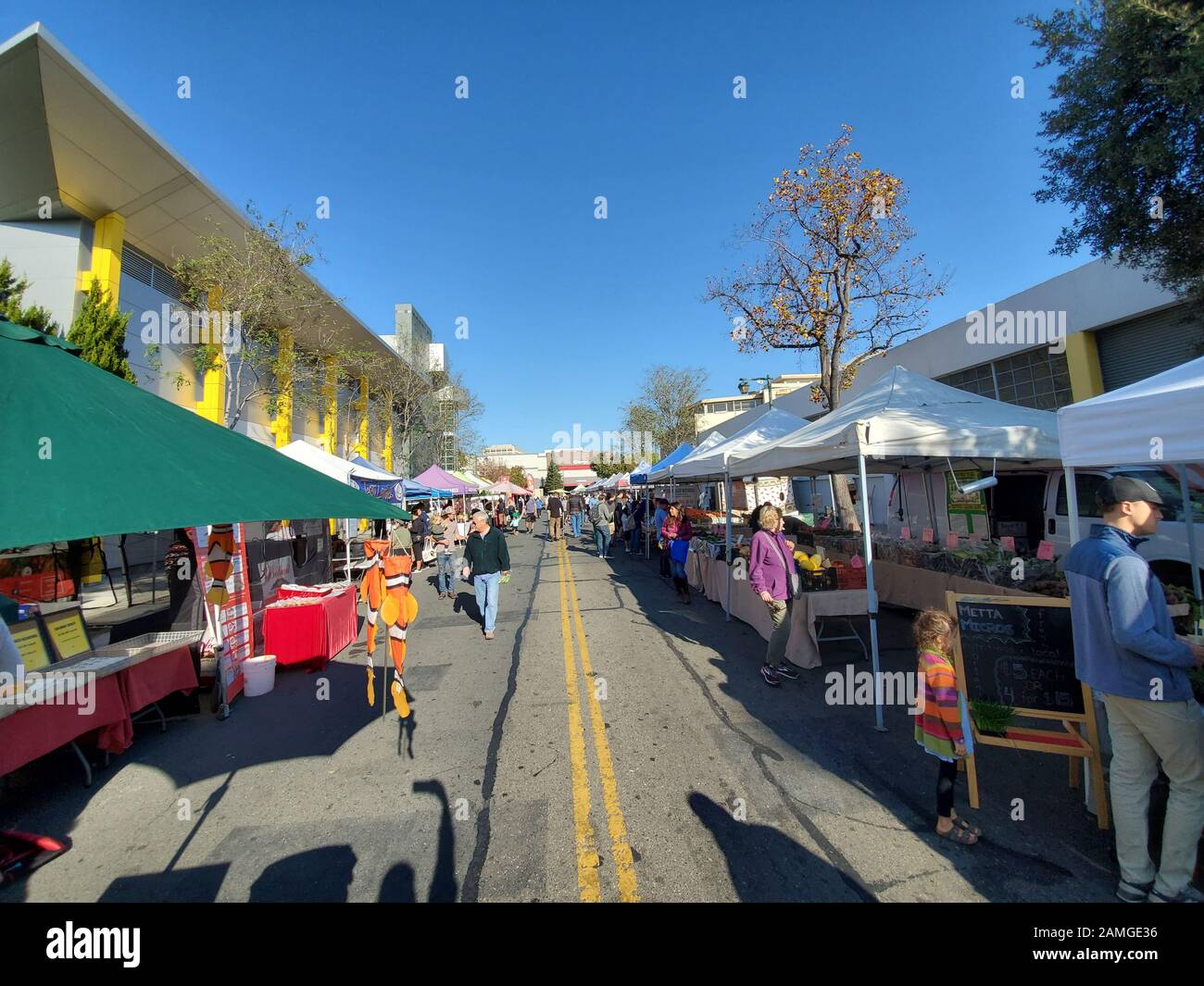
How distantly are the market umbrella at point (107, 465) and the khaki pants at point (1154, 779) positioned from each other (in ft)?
14.1

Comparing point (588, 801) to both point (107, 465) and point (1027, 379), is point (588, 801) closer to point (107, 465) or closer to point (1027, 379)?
point (107, 465)

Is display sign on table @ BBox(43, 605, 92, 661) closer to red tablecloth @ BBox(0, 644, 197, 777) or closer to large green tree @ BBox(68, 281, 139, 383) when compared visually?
red tablecloth @ BBox(0, 644, 197, 777)

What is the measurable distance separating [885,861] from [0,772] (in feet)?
17.8

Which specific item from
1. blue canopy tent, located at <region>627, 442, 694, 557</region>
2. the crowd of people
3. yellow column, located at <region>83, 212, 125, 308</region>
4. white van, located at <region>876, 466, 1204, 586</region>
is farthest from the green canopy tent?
yellow column, located at <region>83, 212, 125, 308</region>

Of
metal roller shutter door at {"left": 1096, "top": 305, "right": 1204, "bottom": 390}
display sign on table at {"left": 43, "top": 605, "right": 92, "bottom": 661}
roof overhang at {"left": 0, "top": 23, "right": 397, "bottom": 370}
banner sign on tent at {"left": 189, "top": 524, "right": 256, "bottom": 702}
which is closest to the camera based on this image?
display sign on table at {"left": 43, "top": 605, "right": 92, "bottom": 661}

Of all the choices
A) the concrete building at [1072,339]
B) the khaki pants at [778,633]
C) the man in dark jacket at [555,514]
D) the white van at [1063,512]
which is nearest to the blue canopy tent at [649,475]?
the man in dark jacket at [555,514]

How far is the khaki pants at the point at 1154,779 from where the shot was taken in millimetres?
2285

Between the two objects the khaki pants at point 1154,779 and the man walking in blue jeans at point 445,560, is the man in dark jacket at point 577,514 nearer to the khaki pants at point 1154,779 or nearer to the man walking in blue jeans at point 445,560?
the man walking in blue jeans at point 445,560

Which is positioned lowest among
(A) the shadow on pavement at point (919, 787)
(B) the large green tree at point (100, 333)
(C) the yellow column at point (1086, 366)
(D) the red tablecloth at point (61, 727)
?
(A) the shadow on pavement at point (919, 787)

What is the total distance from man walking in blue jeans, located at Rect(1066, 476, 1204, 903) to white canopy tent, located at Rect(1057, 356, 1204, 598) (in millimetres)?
417

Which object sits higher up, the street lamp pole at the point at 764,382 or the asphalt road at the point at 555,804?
the street lamp pole at the point at 764,382

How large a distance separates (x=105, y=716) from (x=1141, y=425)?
7689 mm

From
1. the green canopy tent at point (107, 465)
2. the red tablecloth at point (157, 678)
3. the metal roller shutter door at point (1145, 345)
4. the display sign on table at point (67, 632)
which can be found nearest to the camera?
the green canopy tent at point (107, 465)

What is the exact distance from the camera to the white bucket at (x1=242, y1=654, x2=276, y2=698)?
5.60 m
